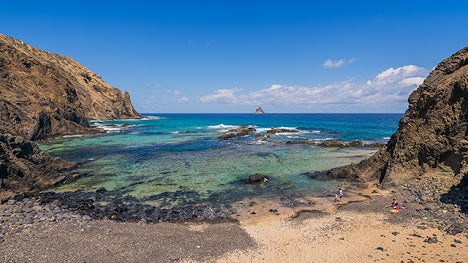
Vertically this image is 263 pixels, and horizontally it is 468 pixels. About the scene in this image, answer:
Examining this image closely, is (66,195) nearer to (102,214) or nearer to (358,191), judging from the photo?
Result: (102,214)

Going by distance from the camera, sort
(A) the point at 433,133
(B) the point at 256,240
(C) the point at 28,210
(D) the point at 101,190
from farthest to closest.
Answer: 1. (D) the point at 101,190
2. (A) the point at 433,133
3. (C) the point at 28,210
4. (B) the point at 256,240

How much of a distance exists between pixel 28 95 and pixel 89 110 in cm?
7268

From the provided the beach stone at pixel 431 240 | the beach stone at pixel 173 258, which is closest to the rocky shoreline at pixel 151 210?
the beach stone at pixel 431 240

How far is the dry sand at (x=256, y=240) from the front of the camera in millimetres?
14852

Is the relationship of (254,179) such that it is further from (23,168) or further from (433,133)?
(23,168)

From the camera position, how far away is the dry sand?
48.7ft

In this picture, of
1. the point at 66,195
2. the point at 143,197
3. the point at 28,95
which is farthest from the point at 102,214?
the point at 28,95

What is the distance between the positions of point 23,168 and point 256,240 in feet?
81.1

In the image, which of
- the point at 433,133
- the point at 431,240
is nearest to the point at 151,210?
the point at 431,240

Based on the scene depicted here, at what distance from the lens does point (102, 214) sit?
21219 millimetres

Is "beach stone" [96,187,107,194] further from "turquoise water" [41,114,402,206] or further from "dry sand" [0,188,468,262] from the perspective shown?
"dry sand" [0,188,468,262]

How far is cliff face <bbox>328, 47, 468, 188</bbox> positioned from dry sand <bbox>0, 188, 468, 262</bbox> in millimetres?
6570

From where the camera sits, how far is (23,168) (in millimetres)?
27719

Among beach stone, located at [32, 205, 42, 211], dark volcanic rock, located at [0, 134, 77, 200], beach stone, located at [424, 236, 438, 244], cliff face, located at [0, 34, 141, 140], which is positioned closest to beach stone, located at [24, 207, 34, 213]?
beach stone, located at [32, 205, 42, 211]
